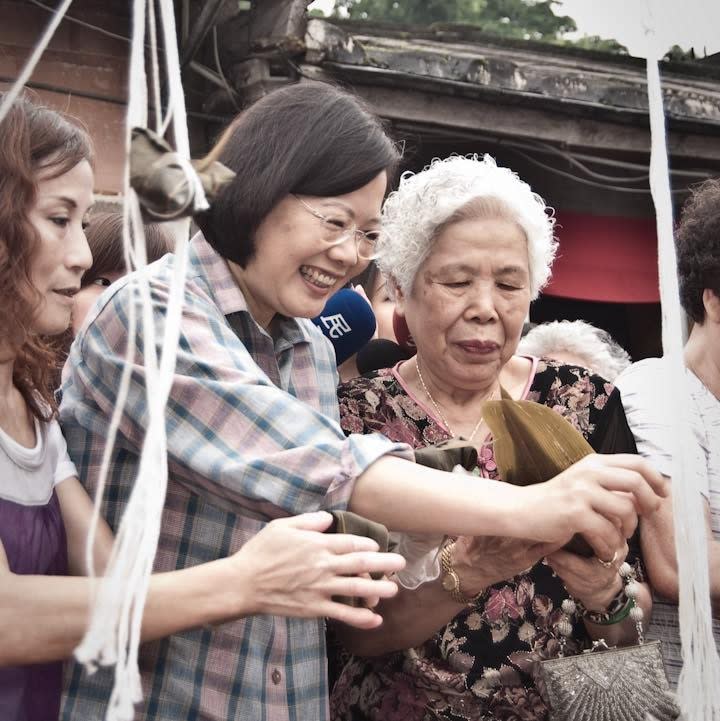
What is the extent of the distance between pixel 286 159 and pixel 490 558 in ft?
2.40

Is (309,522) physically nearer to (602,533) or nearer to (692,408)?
(602,533)

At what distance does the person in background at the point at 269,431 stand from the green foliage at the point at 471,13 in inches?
542

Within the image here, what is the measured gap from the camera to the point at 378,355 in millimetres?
2738

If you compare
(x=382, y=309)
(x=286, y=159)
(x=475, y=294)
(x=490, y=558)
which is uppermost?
(x=382, y=309)

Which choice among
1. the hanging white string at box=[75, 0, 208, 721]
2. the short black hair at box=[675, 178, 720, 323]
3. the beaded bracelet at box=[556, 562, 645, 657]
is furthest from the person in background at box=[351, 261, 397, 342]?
the hanging white string at box=[75, 0, 208, 721]

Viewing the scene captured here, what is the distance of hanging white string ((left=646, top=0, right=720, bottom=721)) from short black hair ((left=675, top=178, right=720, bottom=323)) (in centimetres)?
97

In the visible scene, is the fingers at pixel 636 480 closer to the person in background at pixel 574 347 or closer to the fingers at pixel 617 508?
the fingers at pixel 617 508

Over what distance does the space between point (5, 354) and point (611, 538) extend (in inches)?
34.6

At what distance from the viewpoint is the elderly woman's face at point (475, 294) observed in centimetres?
211

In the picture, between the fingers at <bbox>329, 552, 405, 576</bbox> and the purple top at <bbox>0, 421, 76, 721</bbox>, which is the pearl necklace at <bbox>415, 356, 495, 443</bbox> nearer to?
the purple top at <bbox>0, 421, 76, 721</bbox>

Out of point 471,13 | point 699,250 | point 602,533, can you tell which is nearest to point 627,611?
point 602,533

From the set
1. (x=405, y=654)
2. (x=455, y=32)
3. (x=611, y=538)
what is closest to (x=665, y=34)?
(x=611, y=538)

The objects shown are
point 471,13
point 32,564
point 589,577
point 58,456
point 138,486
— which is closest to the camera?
point 138,486

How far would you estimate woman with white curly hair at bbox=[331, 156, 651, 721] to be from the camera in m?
Answer: 1.85
